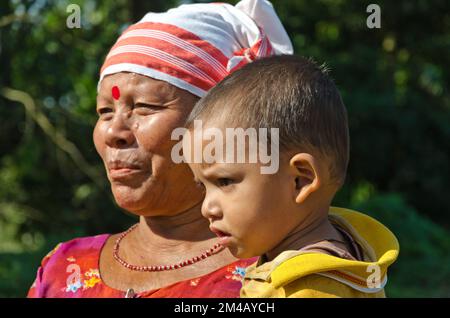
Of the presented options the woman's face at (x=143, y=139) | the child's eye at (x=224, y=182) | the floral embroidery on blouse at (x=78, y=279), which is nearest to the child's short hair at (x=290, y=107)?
the child's eye at (x=224, y=182)

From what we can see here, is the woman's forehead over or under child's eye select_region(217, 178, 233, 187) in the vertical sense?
over

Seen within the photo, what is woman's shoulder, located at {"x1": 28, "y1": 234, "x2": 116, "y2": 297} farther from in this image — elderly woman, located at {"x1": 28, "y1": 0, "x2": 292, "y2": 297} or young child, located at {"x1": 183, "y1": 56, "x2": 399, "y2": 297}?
young child, located at {"x1": 183, "y1": 56, "x2": 399, "y2": 297}

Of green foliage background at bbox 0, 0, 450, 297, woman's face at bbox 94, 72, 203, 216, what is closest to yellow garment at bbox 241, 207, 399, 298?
woman's face at bbox 94, 72, 203, 216

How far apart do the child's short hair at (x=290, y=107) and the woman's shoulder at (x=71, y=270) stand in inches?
35.1

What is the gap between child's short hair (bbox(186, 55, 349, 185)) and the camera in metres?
1.92

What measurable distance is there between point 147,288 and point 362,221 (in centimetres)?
74

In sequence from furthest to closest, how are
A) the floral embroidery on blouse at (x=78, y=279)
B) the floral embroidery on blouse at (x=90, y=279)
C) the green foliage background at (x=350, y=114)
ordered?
the green foliage background at (x=350, y=114)
the floral embroidery on blouse at (x=78, y=279)
the floral embroidery on blouse at (x=90, y=279)

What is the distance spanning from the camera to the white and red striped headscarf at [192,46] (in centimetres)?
256

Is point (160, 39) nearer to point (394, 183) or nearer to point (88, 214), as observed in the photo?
point (88, 214)

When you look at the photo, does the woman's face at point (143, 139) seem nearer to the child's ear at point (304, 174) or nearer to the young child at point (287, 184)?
the young child at point (287, 184)

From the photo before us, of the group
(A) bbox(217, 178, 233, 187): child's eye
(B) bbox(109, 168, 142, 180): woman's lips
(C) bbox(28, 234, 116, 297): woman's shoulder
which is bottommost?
(C) bbox(28, 234, 116, 297): woman's shoulder

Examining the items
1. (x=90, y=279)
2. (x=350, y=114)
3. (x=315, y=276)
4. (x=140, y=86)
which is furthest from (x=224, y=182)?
(x=350, y=114)

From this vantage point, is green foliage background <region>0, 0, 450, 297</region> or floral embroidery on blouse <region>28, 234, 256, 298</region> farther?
green foliage background <region>0, 0, 450, 297</region>
